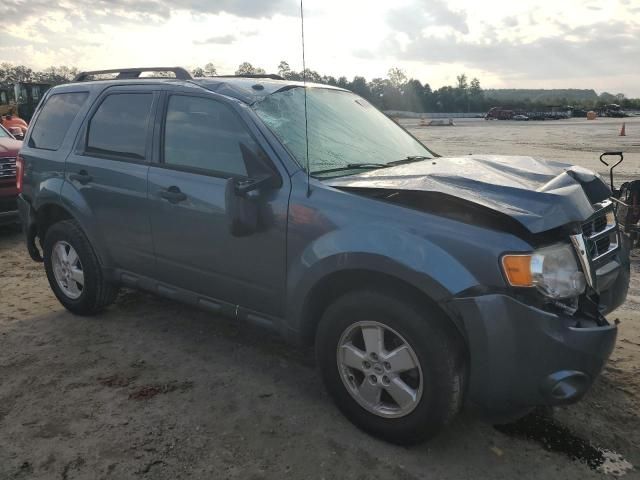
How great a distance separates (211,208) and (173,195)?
350mm

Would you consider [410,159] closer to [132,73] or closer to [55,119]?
[132,73]

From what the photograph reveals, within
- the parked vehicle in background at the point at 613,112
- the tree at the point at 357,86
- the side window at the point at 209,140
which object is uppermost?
the tree at the point at 357,86

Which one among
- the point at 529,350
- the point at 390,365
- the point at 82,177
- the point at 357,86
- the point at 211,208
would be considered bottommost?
the point at 390,365

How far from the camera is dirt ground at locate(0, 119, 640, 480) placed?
2.74 metres

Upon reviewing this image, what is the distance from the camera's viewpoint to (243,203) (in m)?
3.06

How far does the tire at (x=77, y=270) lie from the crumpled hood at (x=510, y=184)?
2.37m

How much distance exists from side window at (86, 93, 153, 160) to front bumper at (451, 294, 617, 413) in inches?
103

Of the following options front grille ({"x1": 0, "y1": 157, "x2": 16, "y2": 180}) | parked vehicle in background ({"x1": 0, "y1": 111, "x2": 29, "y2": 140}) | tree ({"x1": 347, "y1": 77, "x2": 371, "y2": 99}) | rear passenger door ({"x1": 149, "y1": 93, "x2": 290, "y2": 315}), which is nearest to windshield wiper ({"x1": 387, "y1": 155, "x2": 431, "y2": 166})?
tree ({"x1": 347, "y1": 77, "x2": 371, "y2": 99})

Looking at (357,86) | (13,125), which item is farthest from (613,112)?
(357,86)

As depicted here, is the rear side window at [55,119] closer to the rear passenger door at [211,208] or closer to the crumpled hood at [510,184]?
the rear passenger door at [211,208]

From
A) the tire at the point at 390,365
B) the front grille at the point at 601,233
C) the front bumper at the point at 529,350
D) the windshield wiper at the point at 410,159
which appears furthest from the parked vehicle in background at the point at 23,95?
the front bumper at the point at 529,350

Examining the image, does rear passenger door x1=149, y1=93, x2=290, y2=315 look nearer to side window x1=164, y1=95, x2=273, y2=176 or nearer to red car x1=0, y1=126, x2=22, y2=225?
side window x1=164, y1=95, x2=273, y2=176

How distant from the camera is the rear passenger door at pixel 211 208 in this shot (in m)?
3.20

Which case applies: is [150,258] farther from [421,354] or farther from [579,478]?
[579,478]
